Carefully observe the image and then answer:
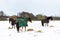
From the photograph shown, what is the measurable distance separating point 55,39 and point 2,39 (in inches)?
95.2

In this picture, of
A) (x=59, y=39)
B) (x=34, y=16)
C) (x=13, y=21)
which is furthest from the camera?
(x=34, y=16)

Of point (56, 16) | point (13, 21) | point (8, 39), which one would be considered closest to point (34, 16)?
point (56, 16)

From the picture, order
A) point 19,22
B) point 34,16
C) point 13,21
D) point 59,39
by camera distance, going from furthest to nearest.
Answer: point 34,16, point 13,21, point 19,22, point 59,39

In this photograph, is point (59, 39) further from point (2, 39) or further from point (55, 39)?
point (2, 39)

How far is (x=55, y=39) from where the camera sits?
31.6 ft

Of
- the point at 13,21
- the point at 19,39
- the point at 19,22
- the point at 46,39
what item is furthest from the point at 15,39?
the point at 13,21

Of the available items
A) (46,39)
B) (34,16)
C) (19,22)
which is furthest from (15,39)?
(34,16)

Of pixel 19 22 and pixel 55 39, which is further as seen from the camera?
pixel 19 22

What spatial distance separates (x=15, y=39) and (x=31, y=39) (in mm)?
741

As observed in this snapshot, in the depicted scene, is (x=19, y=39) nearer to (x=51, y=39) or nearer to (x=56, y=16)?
(x=51, y=39)

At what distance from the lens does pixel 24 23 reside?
13.7 meters

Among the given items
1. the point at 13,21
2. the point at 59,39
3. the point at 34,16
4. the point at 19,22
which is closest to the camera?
the point at 59,39

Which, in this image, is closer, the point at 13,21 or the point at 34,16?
the point at 13,21

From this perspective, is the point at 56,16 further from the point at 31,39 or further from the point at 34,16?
Result: the point at 31,39
